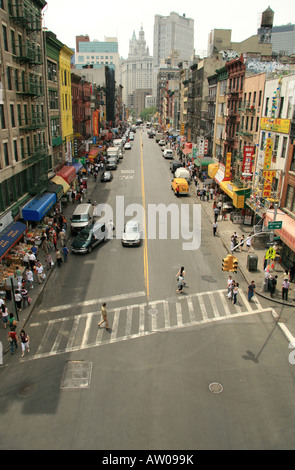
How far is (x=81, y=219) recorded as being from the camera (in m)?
34.2

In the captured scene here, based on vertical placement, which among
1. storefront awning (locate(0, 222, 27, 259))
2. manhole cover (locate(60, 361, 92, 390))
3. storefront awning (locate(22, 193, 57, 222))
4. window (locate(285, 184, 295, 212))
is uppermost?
window (locate(285, 184, 295, 212))

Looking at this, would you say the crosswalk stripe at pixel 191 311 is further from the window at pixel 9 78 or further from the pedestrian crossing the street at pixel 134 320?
the window at pixel 9 78

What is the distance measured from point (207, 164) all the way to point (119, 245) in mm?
28379

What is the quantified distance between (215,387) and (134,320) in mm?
6445

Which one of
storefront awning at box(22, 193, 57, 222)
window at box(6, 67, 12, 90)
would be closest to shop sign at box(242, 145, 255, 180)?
storefront awning at box(22, 193, 57, 222)

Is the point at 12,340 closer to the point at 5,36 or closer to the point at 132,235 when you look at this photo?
the point at 132,235

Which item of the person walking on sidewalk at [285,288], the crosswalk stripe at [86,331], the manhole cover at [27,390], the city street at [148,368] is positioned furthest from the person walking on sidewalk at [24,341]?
the person walking on sidewalk at [285,288]

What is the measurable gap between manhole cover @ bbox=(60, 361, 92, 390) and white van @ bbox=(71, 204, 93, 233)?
60.8 ft

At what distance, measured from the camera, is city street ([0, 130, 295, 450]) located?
12469 mm

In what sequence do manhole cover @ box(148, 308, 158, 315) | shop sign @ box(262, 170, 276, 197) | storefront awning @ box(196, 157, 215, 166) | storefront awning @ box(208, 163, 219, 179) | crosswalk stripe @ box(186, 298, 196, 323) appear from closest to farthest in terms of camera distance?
crosswalk stripe @ box(186, 298, 196, 323) → manhole cover @ box(148, 308, 158, 315) → shop sign @ box(262, 170, 276, 197) → storefront awning @ box(208, 163, 219, 179) → storefront awning @ box(196, 157, 215, 166)

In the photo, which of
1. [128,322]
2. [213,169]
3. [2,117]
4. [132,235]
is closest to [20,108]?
[2,117]

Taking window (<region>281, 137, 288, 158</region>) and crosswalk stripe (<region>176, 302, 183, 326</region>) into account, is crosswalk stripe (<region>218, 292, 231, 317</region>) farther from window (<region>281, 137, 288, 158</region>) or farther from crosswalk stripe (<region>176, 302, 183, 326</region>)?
window (<region>281, 137, 288, 158</region>)

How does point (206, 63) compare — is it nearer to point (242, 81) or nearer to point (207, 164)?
point (207, 164)

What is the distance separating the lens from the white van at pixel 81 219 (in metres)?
33.4
